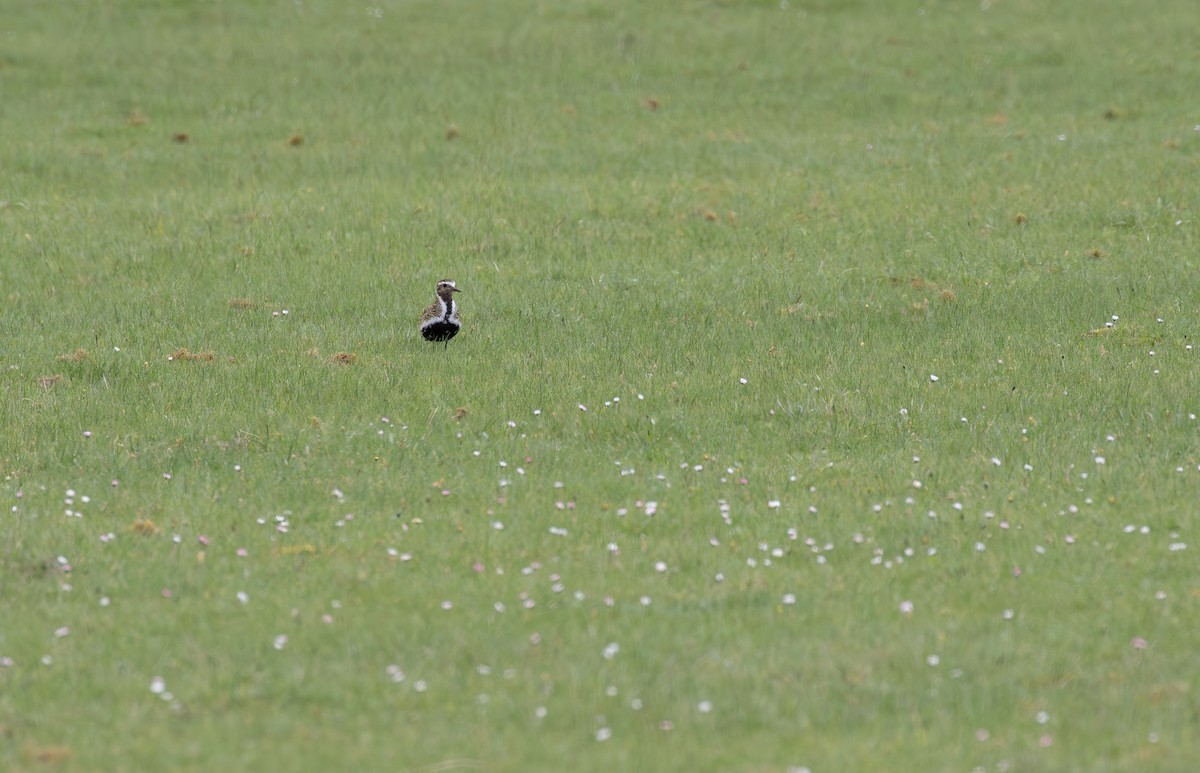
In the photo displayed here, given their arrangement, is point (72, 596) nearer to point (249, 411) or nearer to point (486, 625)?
point (486, 625)

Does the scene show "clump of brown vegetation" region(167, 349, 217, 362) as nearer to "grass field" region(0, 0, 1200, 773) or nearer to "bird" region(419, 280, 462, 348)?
"grass field" region(0, 0, 1200, 773)

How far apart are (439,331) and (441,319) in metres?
0.17

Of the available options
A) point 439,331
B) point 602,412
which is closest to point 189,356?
point 439,331

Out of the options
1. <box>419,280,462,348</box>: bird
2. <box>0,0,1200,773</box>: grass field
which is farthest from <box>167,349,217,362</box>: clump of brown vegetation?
<box>419,280,462,348</box>: bird

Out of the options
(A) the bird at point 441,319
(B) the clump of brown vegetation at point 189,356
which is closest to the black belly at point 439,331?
(A) the bird at point 441,319

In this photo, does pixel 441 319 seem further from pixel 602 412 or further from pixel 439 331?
pixel 602 412

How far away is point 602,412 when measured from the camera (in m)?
14.6

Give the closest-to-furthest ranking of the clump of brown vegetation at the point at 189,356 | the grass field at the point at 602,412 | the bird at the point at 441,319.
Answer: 1. the grass field at the point at 602,412
2. the clump of brown vegetation at the point at 189,356
3. the bird at the point at 441,319

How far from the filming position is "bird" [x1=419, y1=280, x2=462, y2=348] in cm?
1678

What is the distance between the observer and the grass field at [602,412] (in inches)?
365

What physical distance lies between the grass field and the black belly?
0.72 feet

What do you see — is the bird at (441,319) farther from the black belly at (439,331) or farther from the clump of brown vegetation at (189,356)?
the clump of brown vegetation at (189,356)

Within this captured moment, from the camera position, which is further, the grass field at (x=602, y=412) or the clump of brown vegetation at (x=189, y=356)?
the clump of brown vegetation at (x=189, y=356)

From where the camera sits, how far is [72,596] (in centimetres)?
1076
